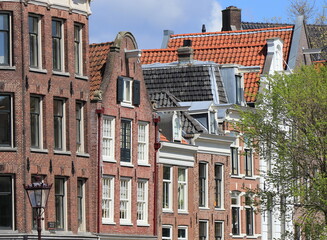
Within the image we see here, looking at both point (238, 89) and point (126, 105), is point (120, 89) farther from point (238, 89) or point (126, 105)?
point (238, 89)

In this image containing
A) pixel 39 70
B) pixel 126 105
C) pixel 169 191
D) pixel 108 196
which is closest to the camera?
pixel 39 70

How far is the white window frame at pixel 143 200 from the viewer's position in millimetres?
50938

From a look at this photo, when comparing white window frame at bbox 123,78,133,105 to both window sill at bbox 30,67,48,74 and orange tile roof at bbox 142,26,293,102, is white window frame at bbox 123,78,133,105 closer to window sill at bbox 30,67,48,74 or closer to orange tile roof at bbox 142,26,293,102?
window sill at bbox 30,67,48,74

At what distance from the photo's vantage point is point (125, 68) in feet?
166

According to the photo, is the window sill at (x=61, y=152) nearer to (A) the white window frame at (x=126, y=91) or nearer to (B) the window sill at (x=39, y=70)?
(B) the window sill at (x=39, y=70)

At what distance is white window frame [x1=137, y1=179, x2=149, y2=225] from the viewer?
167 ft

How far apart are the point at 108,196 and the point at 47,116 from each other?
194 inches

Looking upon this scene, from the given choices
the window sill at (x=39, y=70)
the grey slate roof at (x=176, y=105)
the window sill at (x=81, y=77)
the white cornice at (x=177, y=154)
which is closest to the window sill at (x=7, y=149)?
the window sill at (x=39, y=70)

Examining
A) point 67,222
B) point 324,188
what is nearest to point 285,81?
point 324,188

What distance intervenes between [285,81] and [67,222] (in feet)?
43.8

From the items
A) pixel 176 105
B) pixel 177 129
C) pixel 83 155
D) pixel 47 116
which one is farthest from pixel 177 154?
pixel 47 116

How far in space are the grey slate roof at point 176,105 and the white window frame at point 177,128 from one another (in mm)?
1547

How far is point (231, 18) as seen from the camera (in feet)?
247

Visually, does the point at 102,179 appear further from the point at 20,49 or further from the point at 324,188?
the point at 324,188
